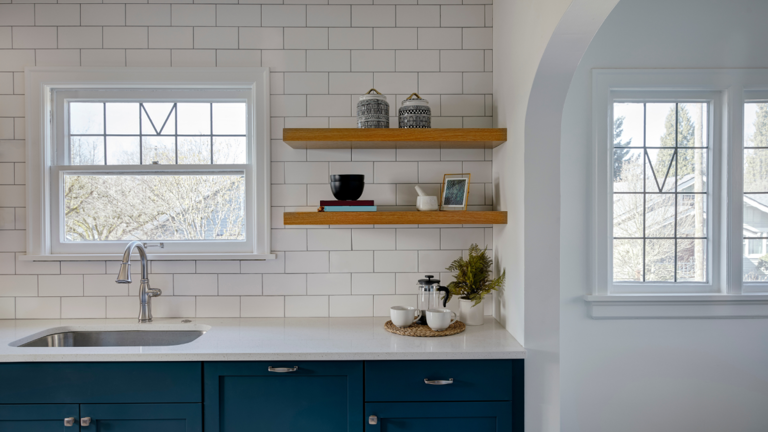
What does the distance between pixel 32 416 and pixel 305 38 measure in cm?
Result: 206

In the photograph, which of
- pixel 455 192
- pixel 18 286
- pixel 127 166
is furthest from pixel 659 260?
pixel 18 286

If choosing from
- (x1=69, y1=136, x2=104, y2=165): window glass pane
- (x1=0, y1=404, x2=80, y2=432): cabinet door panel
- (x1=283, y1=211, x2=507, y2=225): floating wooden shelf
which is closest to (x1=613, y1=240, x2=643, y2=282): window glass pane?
(x1=283, y1=211, x2=507, y2=225): floating wooden shelf

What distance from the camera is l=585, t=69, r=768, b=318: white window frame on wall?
2.24 meters

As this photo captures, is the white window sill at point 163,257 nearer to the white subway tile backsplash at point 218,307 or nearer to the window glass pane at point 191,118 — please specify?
the white subway tile backsplash at point 218,307

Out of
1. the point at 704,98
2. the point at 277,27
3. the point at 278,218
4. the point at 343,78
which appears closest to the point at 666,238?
the point at 704,98

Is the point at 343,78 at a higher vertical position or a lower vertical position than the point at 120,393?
higher

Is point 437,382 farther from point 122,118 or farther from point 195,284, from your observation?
point 122,118

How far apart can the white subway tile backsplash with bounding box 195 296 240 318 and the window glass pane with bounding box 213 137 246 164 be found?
2.42 feet

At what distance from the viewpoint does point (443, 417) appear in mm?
1682

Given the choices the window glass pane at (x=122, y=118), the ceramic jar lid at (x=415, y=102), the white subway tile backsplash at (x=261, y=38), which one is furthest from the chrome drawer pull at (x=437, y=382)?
the window glass pane at (x=122, y=118)

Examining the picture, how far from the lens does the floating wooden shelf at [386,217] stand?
1942 millimetres

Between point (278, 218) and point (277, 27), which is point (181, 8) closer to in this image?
point (277, 27)

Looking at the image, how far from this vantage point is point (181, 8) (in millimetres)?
2197

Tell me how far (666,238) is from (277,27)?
241 centimetres
